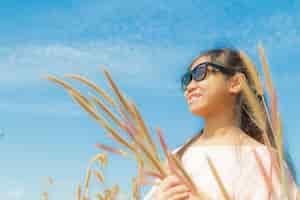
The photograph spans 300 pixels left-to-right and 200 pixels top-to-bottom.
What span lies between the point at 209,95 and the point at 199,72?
0.16 metres

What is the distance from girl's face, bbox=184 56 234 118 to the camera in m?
2.12

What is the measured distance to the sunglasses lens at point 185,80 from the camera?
7.57ft

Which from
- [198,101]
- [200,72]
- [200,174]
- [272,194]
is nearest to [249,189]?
[200,174]

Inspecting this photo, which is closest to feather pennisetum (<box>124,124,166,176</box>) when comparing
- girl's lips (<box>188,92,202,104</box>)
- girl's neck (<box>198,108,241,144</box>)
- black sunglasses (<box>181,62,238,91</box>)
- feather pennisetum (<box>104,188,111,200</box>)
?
feather pennisetum (<box>104,188,111,200</box>)

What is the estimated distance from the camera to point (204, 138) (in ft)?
6.92

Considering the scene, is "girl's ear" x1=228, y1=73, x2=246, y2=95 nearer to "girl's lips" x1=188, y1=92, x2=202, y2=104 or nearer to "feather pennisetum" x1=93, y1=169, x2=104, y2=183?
"girl's lips" x1=188, y1=92, x2=202, y2=104

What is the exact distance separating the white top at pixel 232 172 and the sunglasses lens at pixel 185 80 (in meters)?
0.36

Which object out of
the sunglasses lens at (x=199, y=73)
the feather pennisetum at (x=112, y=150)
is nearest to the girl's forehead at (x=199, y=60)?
the sunglasses lens at (x=199, y=73)

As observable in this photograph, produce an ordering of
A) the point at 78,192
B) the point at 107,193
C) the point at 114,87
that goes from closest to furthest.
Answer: the point at 114,87 → the point at 107,193 → the point at 78,192

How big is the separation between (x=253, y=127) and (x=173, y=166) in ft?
6.04

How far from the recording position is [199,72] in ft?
7.49

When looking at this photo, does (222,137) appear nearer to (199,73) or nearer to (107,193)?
(199,73)

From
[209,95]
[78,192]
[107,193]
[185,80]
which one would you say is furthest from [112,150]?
[185,80]

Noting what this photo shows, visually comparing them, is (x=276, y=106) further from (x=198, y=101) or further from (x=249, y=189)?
(x=198, y=101)
